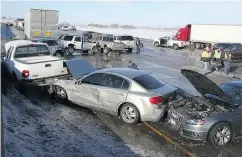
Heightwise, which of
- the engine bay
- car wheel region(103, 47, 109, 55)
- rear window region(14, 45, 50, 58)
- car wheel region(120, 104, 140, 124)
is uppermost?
rear window region(14, 45, 50, 58)

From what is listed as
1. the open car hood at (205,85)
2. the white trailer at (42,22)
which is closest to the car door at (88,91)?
the open car hood at (205,85)

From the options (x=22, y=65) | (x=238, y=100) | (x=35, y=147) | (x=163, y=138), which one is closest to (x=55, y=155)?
(x=35, y=147)

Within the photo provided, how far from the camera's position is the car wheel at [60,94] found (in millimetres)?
10141

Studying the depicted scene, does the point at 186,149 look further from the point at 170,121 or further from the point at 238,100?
the point at 238,100

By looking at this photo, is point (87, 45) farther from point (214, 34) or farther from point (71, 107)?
point (71, 107)

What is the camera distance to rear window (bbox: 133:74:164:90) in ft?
28.3

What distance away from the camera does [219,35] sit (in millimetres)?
35875

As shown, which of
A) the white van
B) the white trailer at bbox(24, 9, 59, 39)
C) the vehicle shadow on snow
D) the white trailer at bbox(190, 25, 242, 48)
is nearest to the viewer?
the vehicle shadow on snow

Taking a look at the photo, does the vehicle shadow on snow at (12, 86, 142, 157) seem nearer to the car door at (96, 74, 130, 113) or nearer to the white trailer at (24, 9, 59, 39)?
the car door at (96, 74, 130, 113)

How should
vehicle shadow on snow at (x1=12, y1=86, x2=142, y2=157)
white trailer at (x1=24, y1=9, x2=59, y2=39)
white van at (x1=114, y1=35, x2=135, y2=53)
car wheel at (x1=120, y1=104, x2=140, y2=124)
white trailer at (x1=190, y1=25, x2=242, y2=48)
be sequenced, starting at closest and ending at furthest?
vehicle shadow on snow at (x1=12, y1=86, x2=142, y2=157)
car wheel at (x1=120, y1=104, x2=140, y2=124)
white trailer at (x1=24, y1=9, x2=59, y2=39)
white van at (x1=114, y1=35, x2=135, y2=53)
white trailer at (x1=190, y1=25, x2=242, y2=48)

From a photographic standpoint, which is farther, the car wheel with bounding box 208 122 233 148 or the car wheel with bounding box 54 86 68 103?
the car wheel with bounding box 54 86 68 103

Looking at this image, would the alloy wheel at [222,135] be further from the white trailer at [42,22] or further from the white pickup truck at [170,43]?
the white pickup truck at [170,43]

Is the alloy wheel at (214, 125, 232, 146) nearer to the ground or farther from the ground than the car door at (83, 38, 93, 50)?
nearer to the ground

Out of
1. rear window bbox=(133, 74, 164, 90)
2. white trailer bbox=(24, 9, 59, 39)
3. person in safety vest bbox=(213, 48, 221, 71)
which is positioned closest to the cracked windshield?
rear window bbox=(133, 74, 164, 90)
